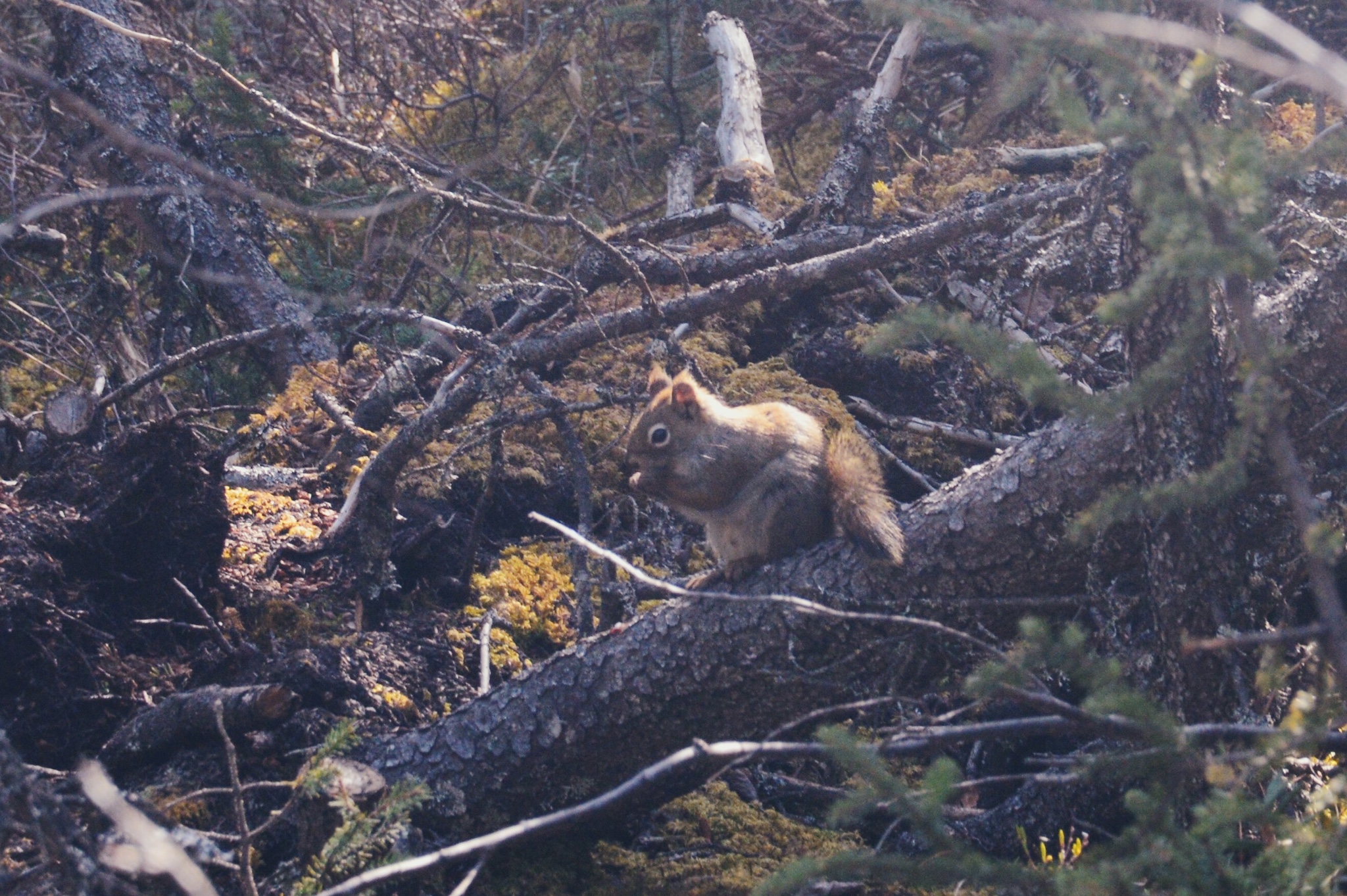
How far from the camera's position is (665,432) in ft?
12.1

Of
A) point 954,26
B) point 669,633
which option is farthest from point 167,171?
point 954,26

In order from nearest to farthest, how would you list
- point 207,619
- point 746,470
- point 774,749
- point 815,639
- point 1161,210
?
point 1161,210 → point 774,749 → point 815,639 → point 207,619 → point 746,470

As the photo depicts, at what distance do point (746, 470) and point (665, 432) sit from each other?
13.7 inches

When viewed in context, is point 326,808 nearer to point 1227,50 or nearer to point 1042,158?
point 1227,50

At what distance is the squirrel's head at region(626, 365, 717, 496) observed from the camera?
12.0 ft

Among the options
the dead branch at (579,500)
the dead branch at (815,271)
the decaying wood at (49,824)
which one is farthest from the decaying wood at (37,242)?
the decaying wood at (49,824)

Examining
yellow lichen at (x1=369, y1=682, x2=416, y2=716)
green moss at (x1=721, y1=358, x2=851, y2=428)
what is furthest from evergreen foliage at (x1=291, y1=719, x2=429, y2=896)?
green moss at (x1=721, y1=358, x2=851, y2=428)

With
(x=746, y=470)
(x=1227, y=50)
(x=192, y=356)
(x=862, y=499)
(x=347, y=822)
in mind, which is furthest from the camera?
(x=192, y=356)

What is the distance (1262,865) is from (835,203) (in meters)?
3.53

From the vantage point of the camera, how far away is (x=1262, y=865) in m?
1.56

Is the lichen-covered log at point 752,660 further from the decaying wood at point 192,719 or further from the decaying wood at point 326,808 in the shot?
the decaying wood at point 192,719

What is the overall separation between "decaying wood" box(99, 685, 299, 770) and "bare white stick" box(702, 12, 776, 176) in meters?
3.79

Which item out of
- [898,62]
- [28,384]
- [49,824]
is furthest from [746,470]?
[28,384]

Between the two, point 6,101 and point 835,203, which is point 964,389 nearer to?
point 835,203
